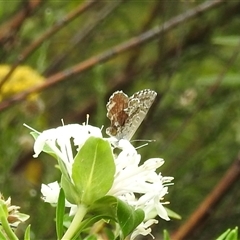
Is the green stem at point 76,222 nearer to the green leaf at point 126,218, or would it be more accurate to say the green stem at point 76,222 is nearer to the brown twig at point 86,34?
the green leaf at point 126,218

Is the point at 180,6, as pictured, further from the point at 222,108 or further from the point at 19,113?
the point at 19,113

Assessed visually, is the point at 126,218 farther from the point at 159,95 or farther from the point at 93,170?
A: the point at 159,95

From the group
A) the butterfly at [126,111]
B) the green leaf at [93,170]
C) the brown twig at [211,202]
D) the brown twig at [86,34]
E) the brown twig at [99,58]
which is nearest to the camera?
the green leaf at [93,170]

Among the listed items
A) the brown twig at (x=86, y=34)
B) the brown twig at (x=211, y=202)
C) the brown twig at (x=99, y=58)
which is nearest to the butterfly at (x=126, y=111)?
the brown twig at (x=211, y=202)

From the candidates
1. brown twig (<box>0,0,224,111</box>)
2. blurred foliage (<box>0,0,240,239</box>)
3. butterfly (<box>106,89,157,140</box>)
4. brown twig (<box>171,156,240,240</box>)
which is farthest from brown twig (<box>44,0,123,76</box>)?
butterfly (<box>106,89,157,140</box>)

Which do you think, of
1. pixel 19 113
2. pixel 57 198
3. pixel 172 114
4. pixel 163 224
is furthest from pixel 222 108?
pixel 57 198

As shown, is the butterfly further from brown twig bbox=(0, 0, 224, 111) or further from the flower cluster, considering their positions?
brown twig bbox=(0, 0, 224, 111)
